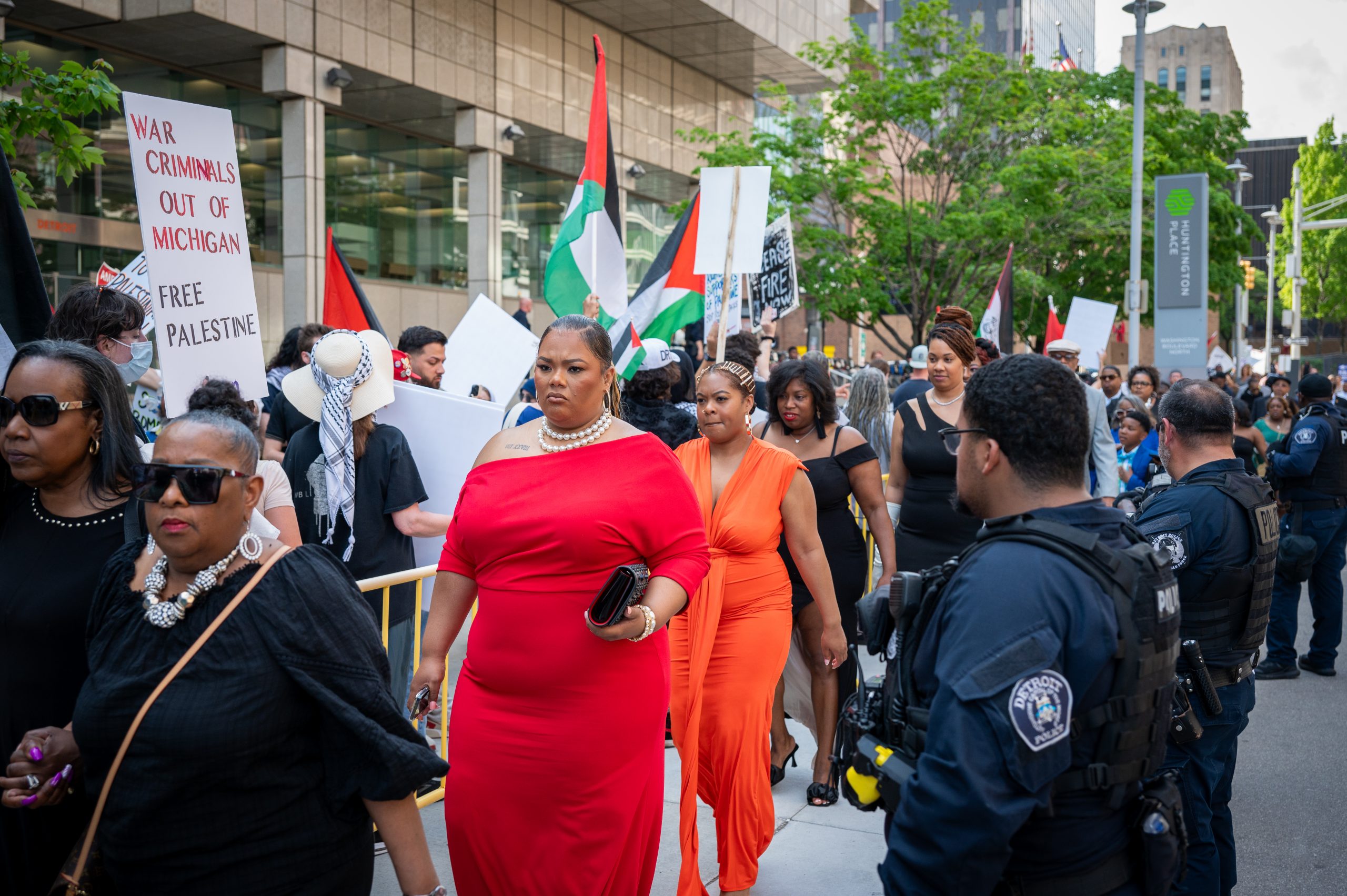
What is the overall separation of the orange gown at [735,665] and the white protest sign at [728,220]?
153 inches

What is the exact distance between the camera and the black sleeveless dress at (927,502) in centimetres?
589

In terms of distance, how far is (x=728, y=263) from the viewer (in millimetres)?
8328

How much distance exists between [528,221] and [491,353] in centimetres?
1960

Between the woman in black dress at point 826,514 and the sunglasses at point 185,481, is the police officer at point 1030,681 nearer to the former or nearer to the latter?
the sunglasses at point 185,481

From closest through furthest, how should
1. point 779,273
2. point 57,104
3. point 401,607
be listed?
point 401,607 → point 57,104 → point 779,273

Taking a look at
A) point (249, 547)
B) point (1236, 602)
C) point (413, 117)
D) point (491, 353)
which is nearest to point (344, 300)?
point (491, 353)

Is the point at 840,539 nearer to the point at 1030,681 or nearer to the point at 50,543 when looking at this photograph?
the point at 1030,681

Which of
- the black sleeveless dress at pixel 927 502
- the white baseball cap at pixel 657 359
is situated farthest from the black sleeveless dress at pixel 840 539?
the white baseball cap at pixel 657 359

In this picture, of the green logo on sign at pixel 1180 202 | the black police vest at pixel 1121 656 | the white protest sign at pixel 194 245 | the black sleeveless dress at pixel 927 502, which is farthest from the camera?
the green logo on sign at pixel 1180 202

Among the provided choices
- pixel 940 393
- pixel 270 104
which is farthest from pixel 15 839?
pixel 270 104

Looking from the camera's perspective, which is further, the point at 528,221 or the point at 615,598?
the point at 528,221

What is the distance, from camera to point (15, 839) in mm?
2955

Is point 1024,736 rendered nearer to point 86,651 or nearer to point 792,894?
point 86,651

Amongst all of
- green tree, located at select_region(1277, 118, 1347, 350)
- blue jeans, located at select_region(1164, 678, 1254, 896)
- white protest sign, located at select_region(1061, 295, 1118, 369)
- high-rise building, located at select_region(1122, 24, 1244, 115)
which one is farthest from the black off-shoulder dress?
high-rise building, located at select_region(1122, 24, 1244, 115)
